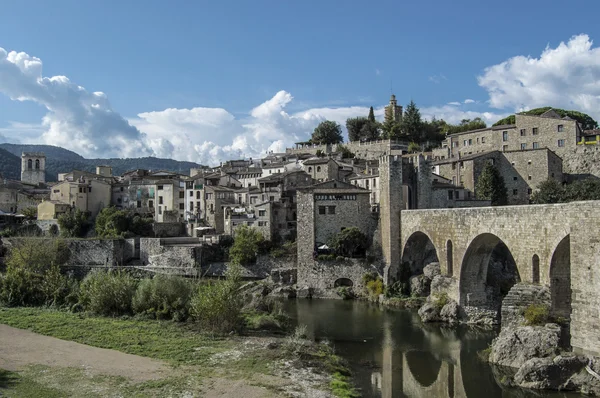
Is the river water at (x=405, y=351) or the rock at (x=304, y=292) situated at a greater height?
the rock at (x=304, y=292)

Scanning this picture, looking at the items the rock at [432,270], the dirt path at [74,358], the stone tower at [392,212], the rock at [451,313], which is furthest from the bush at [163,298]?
the rock at [432,270]

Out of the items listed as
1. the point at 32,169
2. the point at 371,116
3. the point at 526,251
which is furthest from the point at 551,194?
the point at 32,169

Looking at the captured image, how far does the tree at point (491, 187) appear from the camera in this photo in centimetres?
5038

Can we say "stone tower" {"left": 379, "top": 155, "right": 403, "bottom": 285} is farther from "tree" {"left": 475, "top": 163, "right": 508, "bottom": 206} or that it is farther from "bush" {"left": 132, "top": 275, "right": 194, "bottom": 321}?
"bush" {"left": 132, "top": 275, "right": 194, "bottom": 321}

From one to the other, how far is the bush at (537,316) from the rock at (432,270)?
12690 millimetres

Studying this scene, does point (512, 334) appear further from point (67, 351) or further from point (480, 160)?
point (480, 160)

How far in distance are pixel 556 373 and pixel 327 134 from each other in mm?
73654

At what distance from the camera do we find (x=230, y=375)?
2081 cm

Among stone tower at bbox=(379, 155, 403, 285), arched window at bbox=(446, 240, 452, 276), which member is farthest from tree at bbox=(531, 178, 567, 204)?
arched window at bbox=(446, 240, 452, 276)

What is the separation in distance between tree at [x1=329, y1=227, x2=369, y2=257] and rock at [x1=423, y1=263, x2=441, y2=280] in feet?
20.8

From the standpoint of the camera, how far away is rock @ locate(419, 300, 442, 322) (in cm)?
3278

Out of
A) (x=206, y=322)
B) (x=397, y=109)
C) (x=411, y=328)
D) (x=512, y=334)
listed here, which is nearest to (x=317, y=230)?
(x=411, y=328)

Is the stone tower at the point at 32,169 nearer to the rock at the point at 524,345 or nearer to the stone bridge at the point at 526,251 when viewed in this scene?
the stone bridge at the point at 526,251

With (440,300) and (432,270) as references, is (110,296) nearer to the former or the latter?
(440,300)
